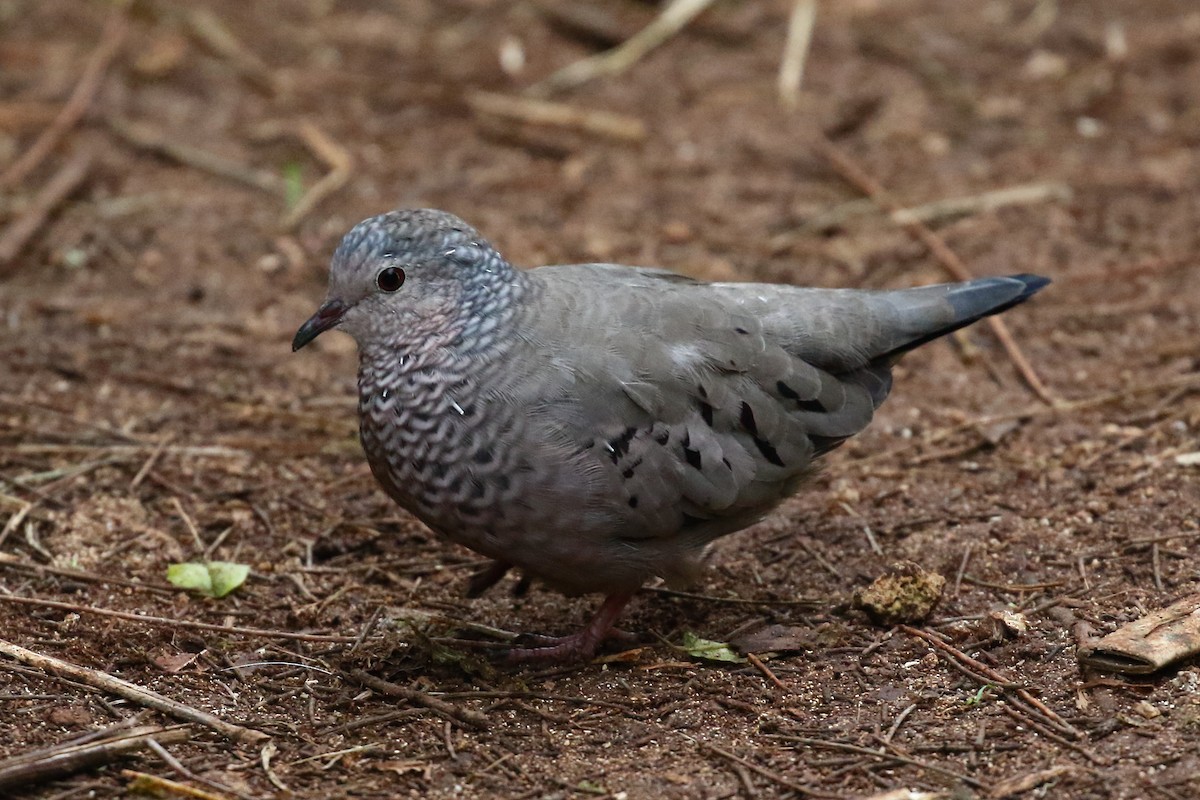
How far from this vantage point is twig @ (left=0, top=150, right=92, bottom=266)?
646 centimetres

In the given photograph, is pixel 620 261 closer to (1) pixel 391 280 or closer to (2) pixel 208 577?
(1) pixel 391 280

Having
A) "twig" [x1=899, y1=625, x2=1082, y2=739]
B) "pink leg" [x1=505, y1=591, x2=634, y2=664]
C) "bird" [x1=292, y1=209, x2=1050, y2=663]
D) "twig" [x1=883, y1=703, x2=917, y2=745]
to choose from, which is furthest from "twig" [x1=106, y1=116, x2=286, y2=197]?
"twig" [x1=883, y1=703, x2=917, y2=745]

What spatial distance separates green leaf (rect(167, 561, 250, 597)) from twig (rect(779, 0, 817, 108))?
15.0 feet

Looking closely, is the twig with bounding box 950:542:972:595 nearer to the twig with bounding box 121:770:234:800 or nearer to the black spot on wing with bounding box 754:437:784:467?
the black spot on wing with bounding box 754:437:784:467

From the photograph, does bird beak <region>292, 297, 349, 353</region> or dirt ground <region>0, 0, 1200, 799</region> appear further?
bird beak <region>292, 297, 349, 353</region>

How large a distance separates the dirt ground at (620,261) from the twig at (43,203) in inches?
1.3

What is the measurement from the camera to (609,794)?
11.3 ft

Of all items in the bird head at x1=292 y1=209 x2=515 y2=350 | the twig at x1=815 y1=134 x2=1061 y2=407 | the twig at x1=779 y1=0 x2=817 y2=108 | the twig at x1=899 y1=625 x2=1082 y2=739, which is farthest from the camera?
the twig at x1=779 y1=0 x2=817 y2=108

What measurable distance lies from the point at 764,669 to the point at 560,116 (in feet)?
14.5

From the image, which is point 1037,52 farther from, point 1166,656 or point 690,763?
point 690,763

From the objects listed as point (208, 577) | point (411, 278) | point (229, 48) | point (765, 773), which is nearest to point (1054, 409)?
point (765, 773)

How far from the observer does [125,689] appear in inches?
146

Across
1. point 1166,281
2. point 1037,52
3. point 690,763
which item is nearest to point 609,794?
point 690,763

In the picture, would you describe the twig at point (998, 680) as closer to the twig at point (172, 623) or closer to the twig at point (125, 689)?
the twig at point (172, 623)
